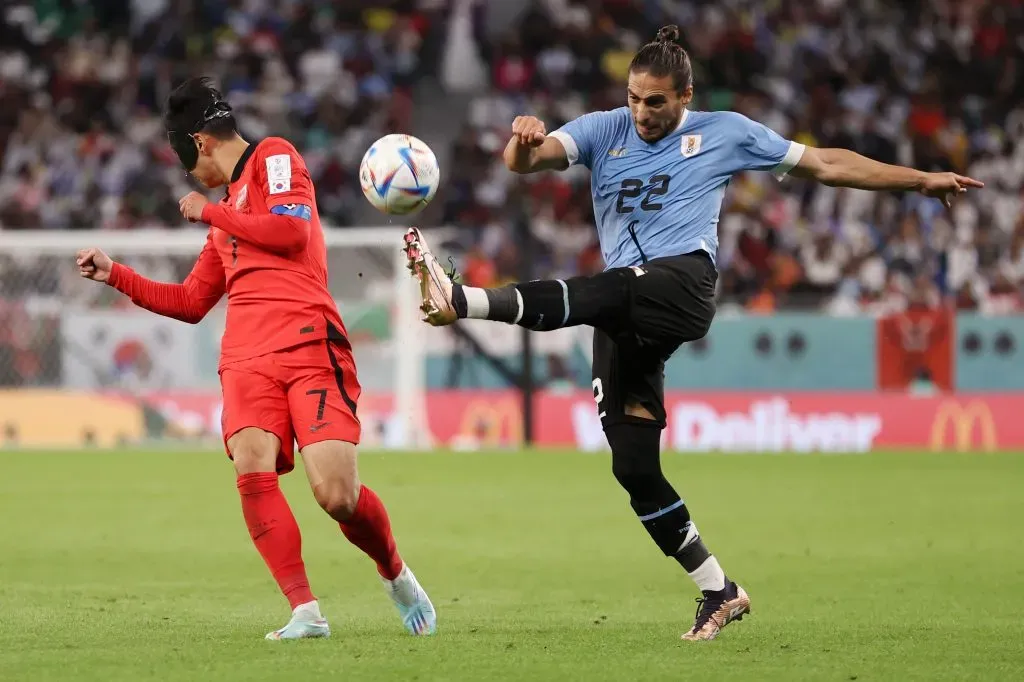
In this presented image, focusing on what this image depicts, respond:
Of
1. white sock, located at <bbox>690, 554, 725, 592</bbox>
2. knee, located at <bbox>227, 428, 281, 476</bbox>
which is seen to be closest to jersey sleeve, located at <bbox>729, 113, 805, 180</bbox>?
white sock, located at <bbox>690, 554, 725, 592</bbox>

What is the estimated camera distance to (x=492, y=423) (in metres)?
18.1

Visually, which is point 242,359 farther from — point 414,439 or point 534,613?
point 414,439

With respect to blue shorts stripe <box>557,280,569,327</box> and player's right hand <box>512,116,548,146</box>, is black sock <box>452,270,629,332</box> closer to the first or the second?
blue shorts stripe <box>557,280,569,327</box>

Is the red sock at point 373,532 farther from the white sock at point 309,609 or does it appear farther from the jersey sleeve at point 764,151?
the jersey sleeve at point 764,151

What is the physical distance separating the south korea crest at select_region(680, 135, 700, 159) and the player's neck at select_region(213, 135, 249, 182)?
186 cm

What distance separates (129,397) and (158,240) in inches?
71.8

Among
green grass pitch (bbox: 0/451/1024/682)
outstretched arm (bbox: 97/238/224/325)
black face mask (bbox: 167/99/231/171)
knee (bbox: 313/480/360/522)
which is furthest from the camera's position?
outstretched arm (bbox: 97/238/224/325)

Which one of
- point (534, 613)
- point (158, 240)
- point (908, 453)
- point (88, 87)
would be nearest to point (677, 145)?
point (534, 613)

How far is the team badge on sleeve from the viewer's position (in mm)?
6484

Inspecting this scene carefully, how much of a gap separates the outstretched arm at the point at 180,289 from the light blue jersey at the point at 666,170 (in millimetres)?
1605

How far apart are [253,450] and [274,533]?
1.16 feet

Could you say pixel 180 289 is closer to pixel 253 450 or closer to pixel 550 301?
pixel 253 450

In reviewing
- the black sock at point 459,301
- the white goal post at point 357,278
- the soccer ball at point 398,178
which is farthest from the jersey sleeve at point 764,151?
the white goal post at point 357,278

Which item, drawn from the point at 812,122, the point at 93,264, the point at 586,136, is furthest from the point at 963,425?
the point at 93,264
